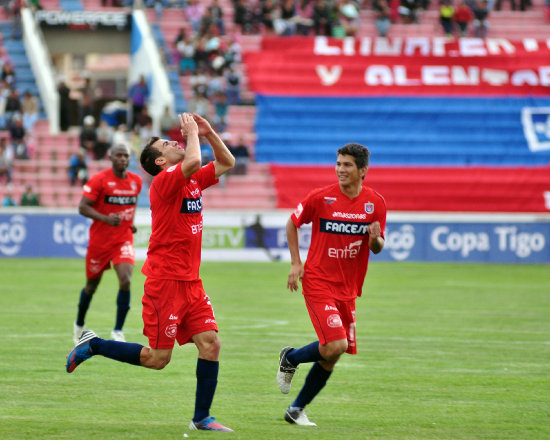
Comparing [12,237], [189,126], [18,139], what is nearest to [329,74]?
[18,139]

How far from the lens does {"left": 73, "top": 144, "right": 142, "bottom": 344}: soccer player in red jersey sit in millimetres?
14211

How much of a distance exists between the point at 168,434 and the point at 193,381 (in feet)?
9.30

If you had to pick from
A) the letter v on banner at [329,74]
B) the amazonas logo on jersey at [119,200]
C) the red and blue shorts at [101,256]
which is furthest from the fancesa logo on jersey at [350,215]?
the letter v on banner at [329,74]

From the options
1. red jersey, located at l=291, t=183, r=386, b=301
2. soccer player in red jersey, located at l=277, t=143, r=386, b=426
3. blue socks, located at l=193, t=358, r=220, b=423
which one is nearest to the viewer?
blue socks, located at l=193, t=358, r=220, b=423

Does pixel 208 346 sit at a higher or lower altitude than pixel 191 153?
lower

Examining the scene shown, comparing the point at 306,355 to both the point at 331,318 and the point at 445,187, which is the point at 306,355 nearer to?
the point at 331,318

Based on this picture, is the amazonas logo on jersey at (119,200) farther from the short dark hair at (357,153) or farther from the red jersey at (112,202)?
the short dark hair at (357,153)

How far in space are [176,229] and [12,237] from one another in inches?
908

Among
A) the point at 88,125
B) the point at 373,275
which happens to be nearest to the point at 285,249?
the point at 373,275

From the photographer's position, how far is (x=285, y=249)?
30.3 m

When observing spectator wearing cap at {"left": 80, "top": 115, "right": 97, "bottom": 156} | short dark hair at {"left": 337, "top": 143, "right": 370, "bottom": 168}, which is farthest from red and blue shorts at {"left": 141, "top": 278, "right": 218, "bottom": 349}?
spectator wearing cap at {"left": 80, "top": 115, "right": 97, "bottom": 156}

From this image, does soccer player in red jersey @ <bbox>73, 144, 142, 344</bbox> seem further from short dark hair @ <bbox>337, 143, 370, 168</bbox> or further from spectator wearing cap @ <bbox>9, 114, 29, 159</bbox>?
spectator wearing cap @ <bbox>9, 114, 29, 159</bbox>

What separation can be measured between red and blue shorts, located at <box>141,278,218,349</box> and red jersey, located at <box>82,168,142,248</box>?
587 centimetres

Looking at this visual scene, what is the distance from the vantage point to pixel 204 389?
836 centimetres
